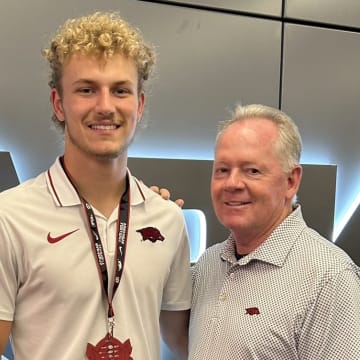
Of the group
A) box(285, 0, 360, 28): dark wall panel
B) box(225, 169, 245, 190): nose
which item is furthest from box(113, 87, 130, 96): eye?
box(285, 0, 360, 28): dark wall panel

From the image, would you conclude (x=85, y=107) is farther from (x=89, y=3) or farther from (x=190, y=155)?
(x=190, y=155)

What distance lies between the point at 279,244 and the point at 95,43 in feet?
2.50

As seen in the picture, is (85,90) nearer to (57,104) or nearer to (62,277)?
(57,104)

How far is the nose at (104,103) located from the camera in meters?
1.37

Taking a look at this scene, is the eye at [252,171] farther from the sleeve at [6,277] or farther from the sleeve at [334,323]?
the sleeve at [6,277]

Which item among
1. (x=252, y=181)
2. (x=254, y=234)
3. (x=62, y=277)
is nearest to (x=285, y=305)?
(x=254, y=234)

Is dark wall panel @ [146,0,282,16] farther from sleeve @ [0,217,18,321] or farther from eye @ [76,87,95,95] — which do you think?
sleeve @ [0,217,18,321]

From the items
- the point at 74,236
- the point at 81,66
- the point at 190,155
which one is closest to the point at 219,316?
the point at 74,236

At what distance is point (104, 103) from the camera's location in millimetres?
1372

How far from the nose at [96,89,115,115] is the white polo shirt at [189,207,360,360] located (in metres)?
0.58

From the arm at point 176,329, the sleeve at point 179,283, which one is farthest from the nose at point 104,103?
the arm at point 176,329

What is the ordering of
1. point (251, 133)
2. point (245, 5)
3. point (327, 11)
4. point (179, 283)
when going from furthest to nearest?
1. point (327, 11)
2. point (245, 5)
3. point (179, 283)
4. point (251, 133)

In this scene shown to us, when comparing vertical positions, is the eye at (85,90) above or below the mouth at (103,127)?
above

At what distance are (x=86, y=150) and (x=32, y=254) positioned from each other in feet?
1.01
